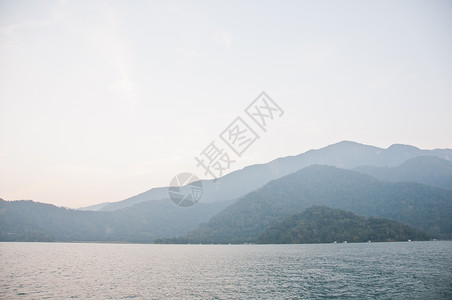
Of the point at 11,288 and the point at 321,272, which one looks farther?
the point at 321,272

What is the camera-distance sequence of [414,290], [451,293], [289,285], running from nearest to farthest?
[451,293], [414,290], [289,285]

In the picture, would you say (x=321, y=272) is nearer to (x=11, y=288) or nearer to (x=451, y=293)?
(x=451, y=293)

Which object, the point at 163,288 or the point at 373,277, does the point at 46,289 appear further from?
the point at 373,277

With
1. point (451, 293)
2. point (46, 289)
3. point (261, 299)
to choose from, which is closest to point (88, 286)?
point (46, 289)

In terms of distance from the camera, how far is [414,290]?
2616 inches

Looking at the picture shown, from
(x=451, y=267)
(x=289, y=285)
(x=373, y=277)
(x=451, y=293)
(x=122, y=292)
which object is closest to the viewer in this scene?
(x=451, y=293)

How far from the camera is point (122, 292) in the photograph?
71438 millimetres

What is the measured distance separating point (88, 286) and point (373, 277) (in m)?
75.0

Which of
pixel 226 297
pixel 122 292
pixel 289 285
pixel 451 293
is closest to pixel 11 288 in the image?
pixel 122 292

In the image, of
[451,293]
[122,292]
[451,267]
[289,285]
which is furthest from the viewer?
[451,267]

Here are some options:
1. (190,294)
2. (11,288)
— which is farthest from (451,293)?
(11,288)

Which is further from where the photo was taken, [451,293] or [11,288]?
[11,288]

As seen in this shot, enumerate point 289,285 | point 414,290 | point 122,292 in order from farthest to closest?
point 289,285
point 122,292
point 414,290

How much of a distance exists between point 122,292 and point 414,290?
206 ft
